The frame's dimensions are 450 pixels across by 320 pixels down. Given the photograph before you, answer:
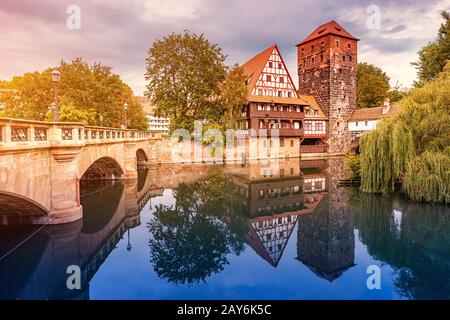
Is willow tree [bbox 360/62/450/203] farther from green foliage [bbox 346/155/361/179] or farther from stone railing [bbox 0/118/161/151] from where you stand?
stone railing [bbox 0/118/161/151]

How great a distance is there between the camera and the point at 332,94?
150 feet

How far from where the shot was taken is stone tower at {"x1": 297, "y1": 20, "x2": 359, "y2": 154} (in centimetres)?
4494

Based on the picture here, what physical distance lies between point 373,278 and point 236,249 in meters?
4.24

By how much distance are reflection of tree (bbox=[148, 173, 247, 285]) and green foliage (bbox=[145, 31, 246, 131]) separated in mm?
19898

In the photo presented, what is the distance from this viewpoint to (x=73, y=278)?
7.92m

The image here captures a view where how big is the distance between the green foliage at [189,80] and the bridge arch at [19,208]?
25.5 m

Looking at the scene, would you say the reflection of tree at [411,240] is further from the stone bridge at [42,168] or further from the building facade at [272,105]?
the building facade at [272,105]

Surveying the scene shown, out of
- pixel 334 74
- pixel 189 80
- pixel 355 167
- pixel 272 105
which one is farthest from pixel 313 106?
pixel 355 167

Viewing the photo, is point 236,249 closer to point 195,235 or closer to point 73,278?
point 195,235

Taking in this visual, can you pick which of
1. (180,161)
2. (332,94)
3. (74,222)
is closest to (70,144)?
(74,222)
